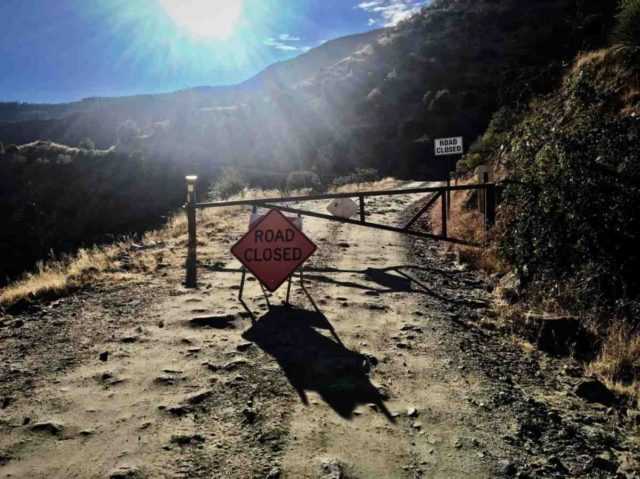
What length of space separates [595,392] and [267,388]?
3094 millimetres

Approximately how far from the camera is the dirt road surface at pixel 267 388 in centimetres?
410

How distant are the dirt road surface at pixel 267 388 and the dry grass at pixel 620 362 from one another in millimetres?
644

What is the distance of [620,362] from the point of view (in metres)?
5.38

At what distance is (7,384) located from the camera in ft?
18.3

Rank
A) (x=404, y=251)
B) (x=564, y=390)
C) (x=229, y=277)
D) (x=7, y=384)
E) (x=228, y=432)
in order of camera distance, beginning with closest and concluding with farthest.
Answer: (x=228, y=432) → (x=564, y=390) → (x=7, y=384) → (x=229, y=277) → (x=404, y=251)

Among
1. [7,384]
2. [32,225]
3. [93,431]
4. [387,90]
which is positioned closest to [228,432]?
[93,431]

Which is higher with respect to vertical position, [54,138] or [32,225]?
[54,138]

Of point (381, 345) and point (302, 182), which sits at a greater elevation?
point (302, 182)

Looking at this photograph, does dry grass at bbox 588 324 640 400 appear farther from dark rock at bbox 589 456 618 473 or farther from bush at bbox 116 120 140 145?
bush at bbox 116 120 140 145

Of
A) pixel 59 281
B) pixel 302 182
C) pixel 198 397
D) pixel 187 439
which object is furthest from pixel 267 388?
pixel 302 182

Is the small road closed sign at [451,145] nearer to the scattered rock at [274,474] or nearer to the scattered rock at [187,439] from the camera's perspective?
the scattered rock at [187,439]

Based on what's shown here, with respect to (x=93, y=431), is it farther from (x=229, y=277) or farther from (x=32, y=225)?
(x=32, y=225)

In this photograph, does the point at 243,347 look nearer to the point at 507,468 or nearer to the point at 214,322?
the point at 214,322

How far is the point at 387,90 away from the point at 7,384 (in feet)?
160
